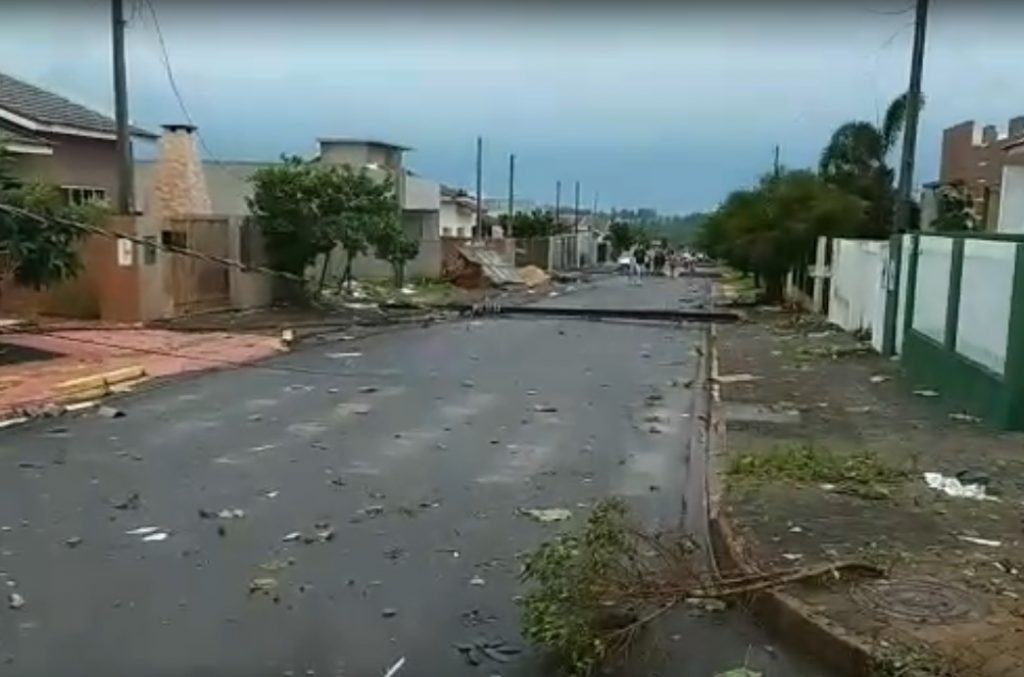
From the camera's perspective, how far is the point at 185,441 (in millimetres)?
11031

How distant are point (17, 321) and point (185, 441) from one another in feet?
37.7

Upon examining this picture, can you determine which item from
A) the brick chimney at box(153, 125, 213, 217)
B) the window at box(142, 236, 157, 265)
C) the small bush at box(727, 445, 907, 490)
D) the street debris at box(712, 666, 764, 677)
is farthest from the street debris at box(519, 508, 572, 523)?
the brick chimney at box(153, 125, 213, 217)

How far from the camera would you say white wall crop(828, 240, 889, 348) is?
1978 cm

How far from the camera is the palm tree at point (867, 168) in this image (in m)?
30.5

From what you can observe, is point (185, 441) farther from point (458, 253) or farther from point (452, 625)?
point (458, 253)

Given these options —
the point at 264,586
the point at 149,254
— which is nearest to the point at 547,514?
the point at 264,586

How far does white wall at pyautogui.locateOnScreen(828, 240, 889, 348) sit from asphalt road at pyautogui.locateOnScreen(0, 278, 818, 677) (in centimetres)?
597

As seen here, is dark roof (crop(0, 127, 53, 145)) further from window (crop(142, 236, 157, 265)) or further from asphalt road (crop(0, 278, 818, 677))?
asphalt road (crop(0, 278, 818, 677))

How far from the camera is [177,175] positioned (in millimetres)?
30500

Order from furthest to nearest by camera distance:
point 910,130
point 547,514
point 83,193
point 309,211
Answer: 1. point 309,211
2. point 83,193
3. point 910,130
4. point 547,514

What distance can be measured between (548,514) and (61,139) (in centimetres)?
2206

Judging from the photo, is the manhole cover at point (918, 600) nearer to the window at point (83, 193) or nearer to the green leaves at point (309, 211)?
the green leaves at point (309, 211)

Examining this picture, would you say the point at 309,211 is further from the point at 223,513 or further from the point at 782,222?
the point at 223,513

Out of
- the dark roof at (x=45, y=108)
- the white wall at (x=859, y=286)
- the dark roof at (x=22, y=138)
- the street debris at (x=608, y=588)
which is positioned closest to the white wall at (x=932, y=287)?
the white wall at (x=859, y=286)
